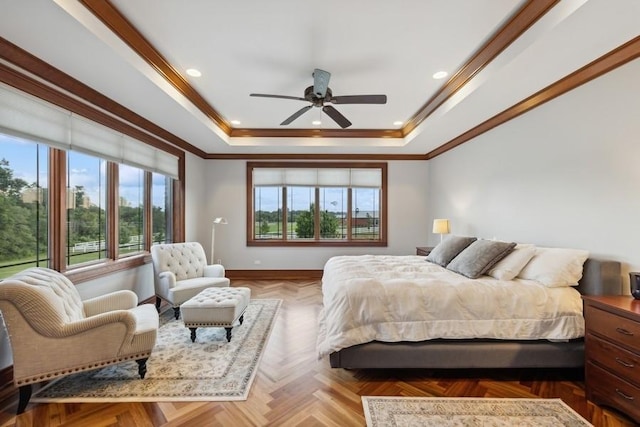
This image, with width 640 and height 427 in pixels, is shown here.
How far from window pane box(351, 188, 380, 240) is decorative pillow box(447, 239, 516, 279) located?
3009mm

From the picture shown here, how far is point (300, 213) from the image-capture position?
616cm

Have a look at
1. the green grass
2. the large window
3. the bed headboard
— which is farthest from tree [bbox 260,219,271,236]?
the bed headboard

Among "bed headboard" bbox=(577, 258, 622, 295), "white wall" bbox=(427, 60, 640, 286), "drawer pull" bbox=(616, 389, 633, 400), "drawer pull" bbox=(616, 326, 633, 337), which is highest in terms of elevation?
"white wall" bbox=(427, 60, 640, 286)

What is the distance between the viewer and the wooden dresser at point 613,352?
71.5 inches

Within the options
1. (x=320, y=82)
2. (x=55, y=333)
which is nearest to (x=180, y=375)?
(x=55, y=333)

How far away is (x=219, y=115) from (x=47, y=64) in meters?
2.08

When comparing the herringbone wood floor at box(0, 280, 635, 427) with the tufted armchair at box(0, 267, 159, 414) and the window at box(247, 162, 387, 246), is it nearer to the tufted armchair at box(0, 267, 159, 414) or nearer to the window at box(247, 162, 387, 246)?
the tufted armchair at box(0, 267, 159, 414)

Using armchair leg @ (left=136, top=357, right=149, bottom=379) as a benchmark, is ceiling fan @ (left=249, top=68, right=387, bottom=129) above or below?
above

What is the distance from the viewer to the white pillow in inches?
96.3

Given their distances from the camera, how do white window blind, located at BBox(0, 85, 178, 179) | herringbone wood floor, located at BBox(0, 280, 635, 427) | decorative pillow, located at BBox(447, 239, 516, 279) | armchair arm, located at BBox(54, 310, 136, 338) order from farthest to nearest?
1. decorative pillow, located at BBox(447, 239, 516, 279)
2. white window blind, located at BBox(0, 85, 178, 179)
3. armchair arm, located at BBox(54, 310, 136, 338)
4. herringbone wood floor, located at BBox(0, 280, 635, 427)

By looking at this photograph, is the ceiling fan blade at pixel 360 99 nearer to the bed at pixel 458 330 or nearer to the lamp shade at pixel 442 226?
the bed at pixel 458 330

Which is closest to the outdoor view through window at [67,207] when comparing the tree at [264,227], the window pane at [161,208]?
the window pane at [161,208]

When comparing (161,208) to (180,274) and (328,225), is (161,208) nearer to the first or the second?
(180,274)

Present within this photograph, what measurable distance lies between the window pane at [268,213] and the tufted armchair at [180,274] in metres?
1.72
